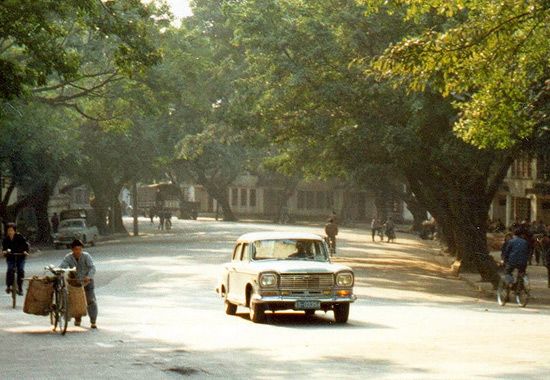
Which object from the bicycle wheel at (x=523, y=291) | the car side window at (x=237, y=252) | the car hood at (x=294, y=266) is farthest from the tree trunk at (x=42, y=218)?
the car hood at (x=294, y=266)

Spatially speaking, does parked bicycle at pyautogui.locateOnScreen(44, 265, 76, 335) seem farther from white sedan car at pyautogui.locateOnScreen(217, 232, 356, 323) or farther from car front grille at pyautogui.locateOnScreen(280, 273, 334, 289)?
car front grille at pyautogui.locateOnScreen(280, 273, 334, 289)

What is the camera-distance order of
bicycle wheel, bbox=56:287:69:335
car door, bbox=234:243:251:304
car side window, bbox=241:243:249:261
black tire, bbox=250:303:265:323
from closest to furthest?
bicycle wheel, bbox=56:287:69:335, black tire, bbox=250:303:265:323, car door, bbox=234:243:251:304, car side window, bbox=241:243:249:261

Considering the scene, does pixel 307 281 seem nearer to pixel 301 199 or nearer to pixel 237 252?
pixel 237 252

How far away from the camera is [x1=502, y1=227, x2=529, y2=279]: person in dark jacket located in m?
28.1

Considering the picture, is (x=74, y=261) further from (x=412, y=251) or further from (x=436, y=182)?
(x=412, y=251)

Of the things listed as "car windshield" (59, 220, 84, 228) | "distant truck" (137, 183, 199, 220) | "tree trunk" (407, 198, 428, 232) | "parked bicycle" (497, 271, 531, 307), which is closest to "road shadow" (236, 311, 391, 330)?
"parked bicycle" (497, 271, 531, 307)

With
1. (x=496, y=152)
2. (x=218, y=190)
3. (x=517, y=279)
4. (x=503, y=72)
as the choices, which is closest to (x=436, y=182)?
(x=496, y=152)

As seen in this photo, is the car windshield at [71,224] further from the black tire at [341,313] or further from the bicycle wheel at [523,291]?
the black tire at [341,313]

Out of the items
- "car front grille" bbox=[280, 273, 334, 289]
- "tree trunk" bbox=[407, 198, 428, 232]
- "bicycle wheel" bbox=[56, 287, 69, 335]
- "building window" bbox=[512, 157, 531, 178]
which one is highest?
"building window" bbox=[512, 157, 531, 178]

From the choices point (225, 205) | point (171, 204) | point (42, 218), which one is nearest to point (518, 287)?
point (42, 218)

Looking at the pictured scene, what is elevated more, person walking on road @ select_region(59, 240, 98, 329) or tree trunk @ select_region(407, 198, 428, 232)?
tree trunk @ select_region(407, 198, 428, 232)

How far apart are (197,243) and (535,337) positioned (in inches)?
1857

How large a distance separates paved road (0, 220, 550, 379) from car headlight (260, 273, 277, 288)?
0.70 meters

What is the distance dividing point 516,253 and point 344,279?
7536mm
